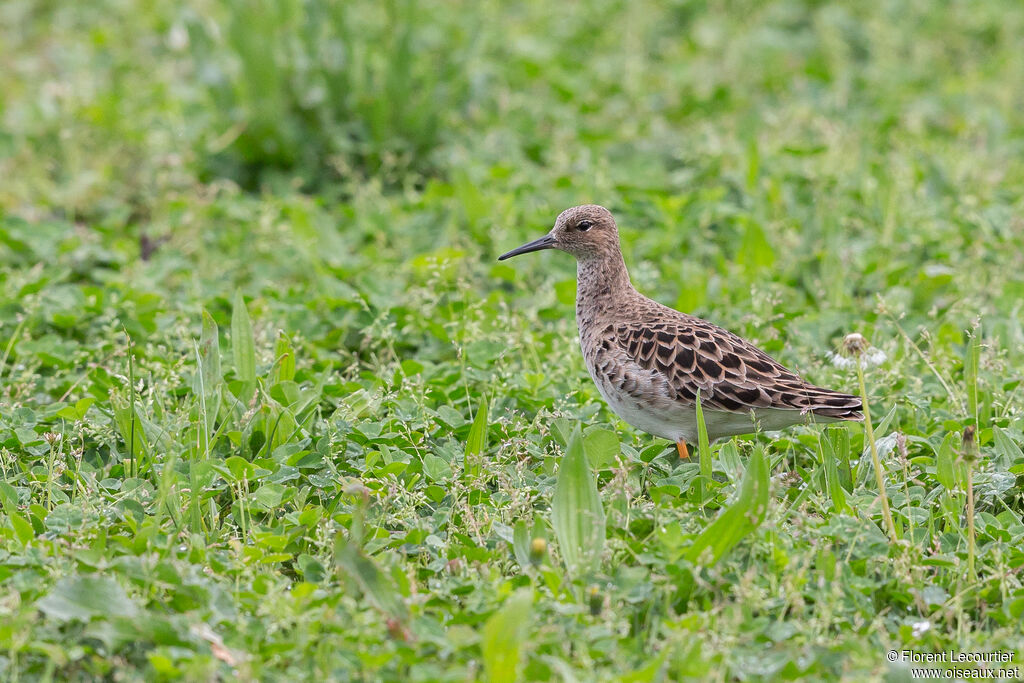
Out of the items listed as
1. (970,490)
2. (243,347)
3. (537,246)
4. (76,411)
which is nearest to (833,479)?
(970,490)

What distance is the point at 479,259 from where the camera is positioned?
8.06 metres

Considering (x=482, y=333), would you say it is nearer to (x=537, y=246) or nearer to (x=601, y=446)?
(x=537, y=246)

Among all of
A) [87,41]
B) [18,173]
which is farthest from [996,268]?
[87,41]

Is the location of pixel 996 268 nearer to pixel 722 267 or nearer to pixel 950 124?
pixel 722 267

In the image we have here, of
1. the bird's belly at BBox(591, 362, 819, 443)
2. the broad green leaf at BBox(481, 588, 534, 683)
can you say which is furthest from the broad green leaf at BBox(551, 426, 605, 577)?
the bird's belly at BBox(591, 362, 819, 443)

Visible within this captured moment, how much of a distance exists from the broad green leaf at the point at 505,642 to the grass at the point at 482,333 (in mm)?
15

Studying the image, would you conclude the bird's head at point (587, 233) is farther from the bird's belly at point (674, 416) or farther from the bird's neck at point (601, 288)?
the bird's belly at point (674, 416)

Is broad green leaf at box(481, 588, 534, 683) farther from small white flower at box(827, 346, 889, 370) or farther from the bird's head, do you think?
the bird's head

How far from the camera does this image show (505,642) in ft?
12.4

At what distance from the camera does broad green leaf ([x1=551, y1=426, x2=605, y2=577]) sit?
176 inches

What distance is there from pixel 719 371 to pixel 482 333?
173cm

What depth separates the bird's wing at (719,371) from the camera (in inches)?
205

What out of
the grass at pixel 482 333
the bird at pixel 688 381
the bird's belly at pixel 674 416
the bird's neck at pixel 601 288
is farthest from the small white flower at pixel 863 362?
the bird's neck at pixel 601 288

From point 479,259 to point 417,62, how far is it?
7.67 feet
